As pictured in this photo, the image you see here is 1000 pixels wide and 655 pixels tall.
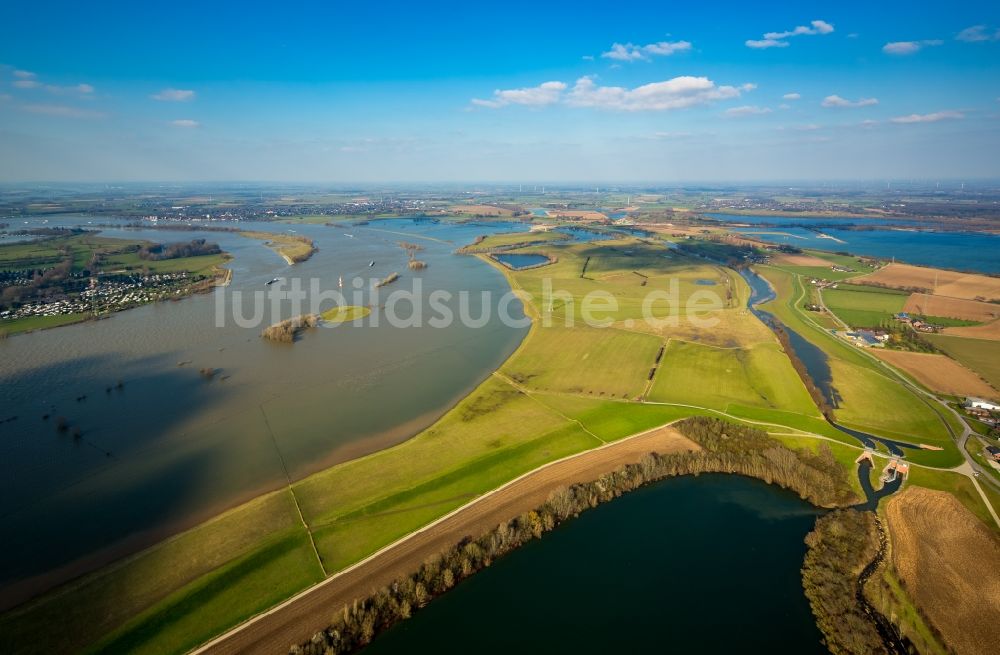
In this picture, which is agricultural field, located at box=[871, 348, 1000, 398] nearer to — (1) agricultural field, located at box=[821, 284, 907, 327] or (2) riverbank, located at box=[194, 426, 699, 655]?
(1) agricultural field, located at box=[821, 284, 907, 327]

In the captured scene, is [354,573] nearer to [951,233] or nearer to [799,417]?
[799,417]

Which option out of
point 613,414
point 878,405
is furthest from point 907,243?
point 613,414

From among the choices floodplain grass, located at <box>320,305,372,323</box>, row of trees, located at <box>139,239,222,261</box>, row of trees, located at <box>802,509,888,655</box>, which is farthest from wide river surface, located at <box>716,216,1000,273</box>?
row of trees, located at <box>139,239,222,261</box>

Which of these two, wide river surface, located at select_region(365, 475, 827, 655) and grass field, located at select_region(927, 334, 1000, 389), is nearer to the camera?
wide river surface, located at select_region(365, 475, 827, 655)

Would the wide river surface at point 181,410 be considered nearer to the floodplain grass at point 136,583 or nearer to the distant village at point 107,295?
the floodplain grass at point 136,583

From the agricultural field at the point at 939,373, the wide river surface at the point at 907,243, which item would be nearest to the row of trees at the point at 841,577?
the agricultural field at the point at 939,373

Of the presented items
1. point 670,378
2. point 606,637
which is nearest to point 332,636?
point 606,637
